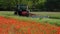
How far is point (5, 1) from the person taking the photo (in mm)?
60469

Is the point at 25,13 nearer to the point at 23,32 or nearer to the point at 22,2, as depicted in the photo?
the point at 22,2

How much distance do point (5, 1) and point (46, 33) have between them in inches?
1951

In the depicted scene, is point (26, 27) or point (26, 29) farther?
point (26, 27)

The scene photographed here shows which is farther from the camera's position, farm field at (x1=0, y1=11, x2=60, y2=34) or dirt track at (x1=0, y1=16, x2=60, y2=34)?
farm field at (x1=0, y1=11, x2=60, y2=34)

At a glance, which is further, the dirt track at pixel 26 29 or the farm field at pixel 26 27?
the farm field at pixel 26 27

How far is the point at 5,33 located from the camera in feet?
35.9

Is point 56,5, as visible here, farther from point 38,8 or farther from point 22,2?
point 22,2

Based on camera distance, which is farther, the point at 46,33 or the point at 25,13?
the point at 25,13

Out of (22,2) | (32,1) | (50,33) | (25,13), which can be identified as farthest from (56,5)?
(50,33)

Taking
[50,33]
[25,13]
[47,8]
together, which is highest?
[50,33]

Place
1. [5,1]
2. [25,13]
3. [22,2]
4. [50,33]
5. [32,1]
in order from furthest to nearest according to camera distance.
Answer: [5,1] → [32,1] → [22,2] → [25,13] → [50,33]

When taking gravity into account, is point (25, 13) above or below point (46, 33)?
below

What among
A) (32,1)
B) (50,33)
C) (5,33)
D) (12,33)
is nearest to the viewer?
(12,33)

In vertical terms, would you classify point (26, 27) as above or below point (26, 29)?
below
